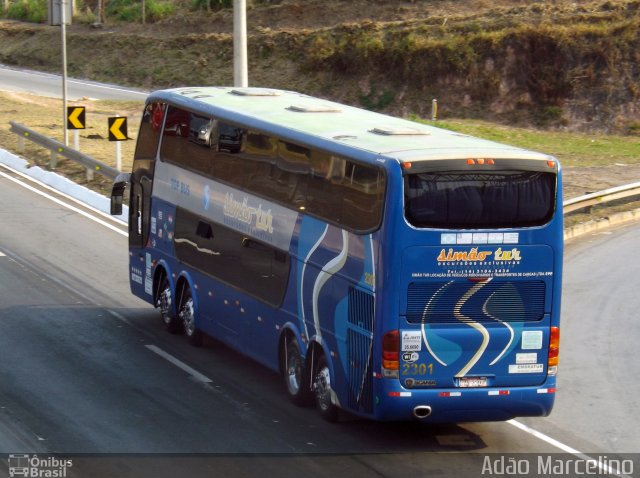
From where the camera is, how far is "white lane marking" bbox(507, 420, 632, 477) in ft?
41.8

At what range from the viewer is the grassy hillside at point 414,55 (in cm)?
4612

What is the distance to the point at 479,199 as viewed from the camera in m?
12.8

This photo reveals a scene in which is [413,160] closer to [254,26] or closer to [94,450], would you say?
[94,450]

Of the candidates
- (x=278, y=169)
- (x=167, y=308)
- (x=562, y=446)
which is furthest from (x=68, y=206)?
(x=562, y=446)

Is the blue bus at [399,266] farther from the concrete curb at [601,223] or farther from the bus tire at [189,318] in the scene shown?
the concrete curb at [601,223]

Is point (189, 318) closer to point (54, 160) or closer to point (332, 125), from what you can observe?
point (332, 125)

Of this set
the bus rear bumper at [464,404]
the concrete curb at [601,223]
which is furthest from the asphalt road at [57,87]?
the bus rear bumper at [464,404]

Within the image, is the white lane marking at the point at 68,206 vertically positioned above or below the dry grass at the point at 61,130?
below

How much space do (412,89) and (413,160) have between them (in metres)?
37.4

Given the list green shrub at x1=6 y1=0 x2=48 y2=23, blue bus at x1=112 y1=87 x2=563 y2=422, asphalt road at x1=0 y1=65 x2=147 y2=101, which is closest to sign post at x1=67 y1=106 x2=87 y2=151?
blue bus at x1=112 y1=87 x2=563 y2=422

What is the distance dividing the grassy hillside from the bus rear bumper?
3121 cm

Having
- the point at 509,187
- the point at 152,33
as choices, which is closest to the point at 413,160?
the point at 509,187

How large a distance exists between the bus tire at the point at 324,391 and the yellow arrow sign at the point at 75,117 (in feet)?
54.4

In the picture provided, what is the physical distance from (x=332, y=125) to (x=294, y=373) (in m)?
3.12
